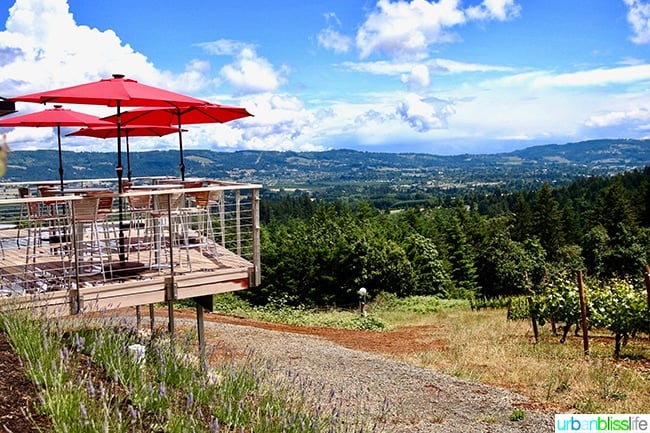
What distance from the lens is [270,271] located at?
145 ft

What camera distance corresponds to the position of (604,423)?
22.6 feet

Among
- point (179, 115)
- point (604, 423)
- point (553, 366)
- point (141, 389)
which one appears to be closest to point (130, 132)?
point (179, 115)

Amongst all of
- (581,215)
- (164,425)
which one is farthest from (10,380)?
(581,215)

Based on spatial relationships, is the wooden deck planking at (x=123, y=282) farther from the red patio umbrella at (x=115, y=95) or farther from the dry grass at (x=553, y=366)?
the dry grass at (x=553, y=366)

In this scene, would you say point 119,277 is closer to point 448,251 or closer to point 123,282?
point 123,282

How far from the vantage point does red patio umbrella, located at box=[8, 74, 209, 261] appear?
6.71 metres

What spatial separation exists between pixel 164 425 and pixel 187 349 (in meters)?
1.73

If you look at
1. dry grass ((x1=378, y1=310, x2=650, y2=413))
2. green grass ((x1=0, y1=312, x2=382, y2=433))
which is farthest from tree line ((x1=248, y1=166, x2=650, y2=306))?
green grass ((x1=0, y1=312, x2=382, y2=433))

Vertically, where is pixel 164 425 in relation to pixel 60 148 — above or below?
below

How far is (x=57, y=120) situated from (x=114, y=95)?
323 cm

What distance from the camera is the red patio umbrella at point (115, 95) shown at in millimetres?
6711

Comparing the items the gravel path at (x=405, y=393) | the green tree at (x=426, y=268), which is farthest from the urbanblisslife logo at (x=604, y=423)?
the green tree at (x=426, y=268)

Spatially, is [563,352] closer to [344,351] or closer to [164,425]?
[344,351]

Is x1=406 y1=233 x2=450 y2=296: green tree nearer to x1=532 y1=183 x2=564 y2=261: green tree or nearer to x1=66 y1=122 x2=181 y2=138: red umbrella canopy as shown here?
x1=532 y1=183 x2=564 y2=261: green tree
